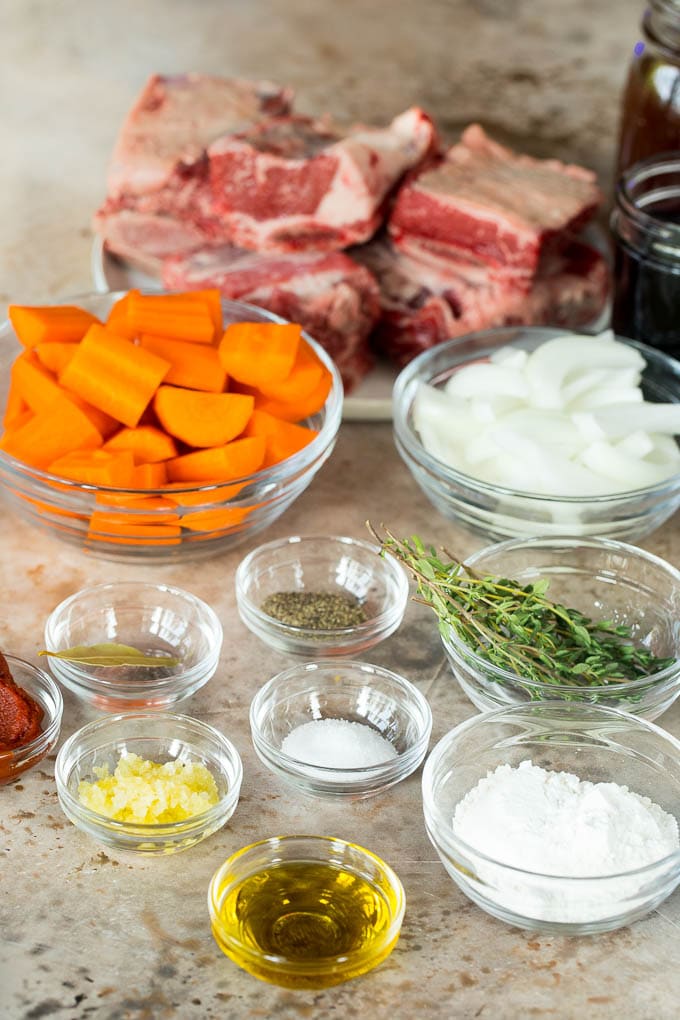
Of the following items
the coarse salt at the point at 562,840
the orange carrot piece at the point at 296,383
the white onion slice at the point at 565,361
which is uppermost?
the orange carrot piece at the point at 296,383

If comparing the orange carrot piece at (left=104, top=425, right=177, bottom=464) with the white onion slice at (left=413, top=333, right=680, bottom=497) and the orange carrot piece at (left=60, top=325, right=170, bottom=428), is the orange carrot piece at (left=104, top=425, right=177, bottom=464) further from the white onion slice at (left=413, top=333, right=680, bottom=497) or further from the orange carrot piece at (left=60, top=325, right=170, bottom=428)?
the white onion slice at (left=413, top=333, right=680, bottom=497)

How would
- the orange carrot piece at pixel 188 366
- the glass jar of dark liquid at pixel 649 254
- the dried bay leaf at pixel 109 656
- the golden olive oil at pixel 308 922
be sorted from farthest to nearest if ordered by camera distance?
the glass jar of dark liquid at pixel 649 254
the orange carrot piece at pixel 188 366
the dried bay leaf at pixel 109 656
the golden olive oil at pixel 308 922

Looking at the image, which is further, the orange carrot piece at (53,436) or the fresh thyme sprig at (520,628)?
the orange carrot piece at (53,436)

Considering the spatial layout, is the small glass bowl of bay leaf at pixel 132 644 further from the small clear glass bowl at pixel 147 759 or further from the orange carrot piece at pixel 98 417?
the orange carrot piece at pixel 98 417

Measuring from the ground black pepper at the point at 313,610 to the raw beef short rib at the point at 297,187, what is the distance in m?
0.78

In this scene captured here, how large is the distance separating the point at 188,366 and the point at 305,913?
870 millimetres

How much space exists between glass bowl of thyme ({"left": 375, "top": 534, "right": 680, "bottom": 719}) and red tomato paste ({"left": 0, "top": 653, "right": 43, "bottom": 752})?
506 mm

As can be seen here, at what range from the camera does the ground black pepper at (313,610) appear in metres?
1.84

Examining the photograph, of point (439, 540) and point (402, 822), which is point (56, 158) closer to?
point (439, 540)

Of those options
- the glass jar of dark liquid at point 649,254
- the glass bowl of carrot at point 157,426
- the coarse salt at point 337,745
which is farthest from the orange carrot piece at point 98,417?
the glass jar of dark liquid at point 649,254

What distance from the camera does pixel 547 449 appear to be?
200 centimetres

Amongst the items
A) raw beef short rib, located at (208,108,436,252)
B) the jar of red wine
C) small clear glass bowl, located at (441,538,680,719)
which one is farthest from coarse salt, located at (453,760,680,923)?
the jar of red wine

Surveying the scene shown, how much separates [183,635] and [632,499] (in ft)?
2.31

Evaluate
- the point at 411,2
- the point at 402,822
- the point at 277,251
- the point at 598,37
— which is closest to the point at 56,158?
the point at 277,251
